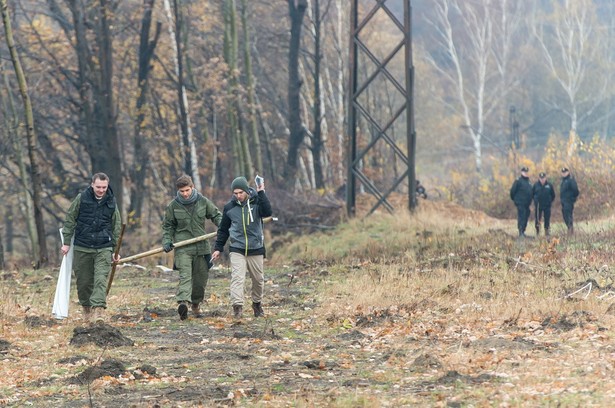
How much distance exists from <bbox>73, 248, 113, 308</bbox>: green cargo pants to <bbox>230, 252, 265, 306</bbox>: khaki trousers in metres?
1.54

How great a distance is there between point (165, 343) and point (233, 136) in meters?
22.8

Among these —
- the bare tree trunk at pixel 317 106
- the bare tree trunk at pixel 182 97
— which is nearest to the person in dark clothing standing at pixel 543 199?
the bare tree trunk at pixel 182 97

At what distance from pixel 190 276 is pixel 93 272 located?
47.3 inches

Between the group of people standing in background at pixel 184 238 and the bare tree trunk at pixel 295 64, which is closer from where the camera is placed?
the group of people standing in background at pixel 184 238

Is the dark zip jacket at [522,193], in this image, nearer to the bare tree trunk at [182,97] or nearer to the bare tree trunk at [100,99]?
the bare tree trunk at [100,99]

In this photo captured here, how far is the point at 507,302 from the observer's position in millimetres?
13805

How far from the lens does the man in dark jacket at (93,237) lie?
13.5 metres

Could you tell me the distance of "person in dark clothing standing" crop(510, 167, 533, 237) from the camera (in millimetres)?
25906

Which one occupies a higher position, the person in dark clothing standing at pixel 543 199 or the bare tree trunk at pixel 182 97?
the bare tree trunk at pixel 182 97

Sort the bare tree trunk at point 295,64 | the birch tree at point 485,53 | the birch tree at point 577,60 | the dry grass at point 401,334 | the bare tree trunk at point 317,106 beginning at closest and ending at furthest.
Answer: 1. the dry grass at point 401,334
2. the bare tree trunk at point 295,64
3. the bare tree trunk at point 317,106
4. the birch tree at point 577,60
5. the birch tree at point 485,53

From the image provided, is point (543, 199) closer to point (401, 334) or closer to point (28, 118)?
point (28, 118)

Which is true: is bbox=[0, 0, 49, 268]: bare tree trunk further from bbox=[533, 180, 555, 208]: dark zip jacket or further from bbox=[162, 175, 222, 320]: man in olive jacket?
bbox=[533, 180, 555, 208]: dark zip jacket

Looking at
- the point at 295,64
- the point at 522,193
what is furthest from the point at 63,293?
the point at 295,64

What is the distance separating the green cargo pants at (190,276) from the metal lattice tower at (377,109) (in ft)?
40.5
